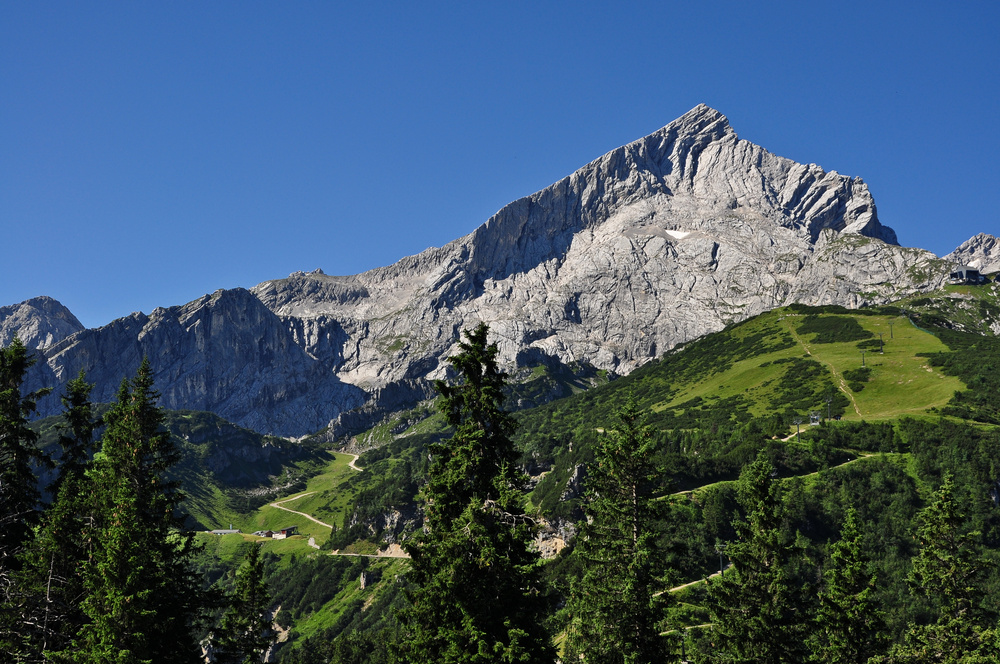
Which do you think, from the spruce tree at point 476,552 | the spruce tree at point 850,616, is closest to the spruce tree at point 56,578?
the spruce tree at point 476,552

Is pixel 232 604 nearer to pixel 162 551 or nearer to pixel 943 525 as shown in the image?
pixel 162 551

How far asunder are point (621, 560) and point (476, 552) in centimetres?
992

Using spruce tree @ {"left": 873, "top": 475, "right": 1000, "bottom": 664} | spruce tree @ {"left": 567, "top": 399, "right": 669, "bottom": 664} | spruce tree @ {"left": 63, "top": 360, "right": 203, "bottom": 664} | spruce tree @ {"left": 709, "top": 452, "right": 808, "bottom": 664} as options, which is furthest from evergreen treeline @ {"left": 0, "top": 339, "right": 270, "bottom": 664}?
spruce tree @ {"left": 873, "top": 475, "right": 1000, "bottom": 664}

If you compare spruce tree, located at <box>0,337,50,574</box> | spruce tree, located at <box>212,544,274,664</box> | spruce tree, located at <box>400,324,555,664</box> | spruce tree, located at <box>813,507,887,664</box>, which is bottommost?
spruce tree, located at <box>813,507,887,664</box>

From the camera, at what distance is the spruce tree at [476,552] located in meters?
23.9

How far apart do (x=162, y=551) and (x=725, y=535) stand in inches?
5050

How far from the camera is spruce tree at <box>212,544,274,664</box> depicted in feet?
141

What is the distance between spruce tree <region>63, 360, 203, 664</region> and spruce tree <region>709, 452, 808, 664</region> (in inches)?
1154

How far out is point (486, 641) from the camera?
23578 millimetres

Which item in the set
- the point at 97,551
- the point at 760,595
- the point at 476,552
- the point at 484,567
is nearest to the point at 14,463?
the point at 97,551

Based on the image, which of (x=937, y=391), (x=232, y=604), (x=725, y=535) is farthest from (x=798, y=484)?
(x=232, y=604)

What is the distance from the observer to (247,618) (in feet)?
146

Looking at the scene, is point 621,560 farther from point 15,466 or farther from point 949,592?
point 15,466

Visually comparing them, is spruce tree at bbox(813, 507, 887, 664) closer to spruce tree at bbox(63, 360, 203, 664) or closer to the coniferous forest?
the coniferous forest
